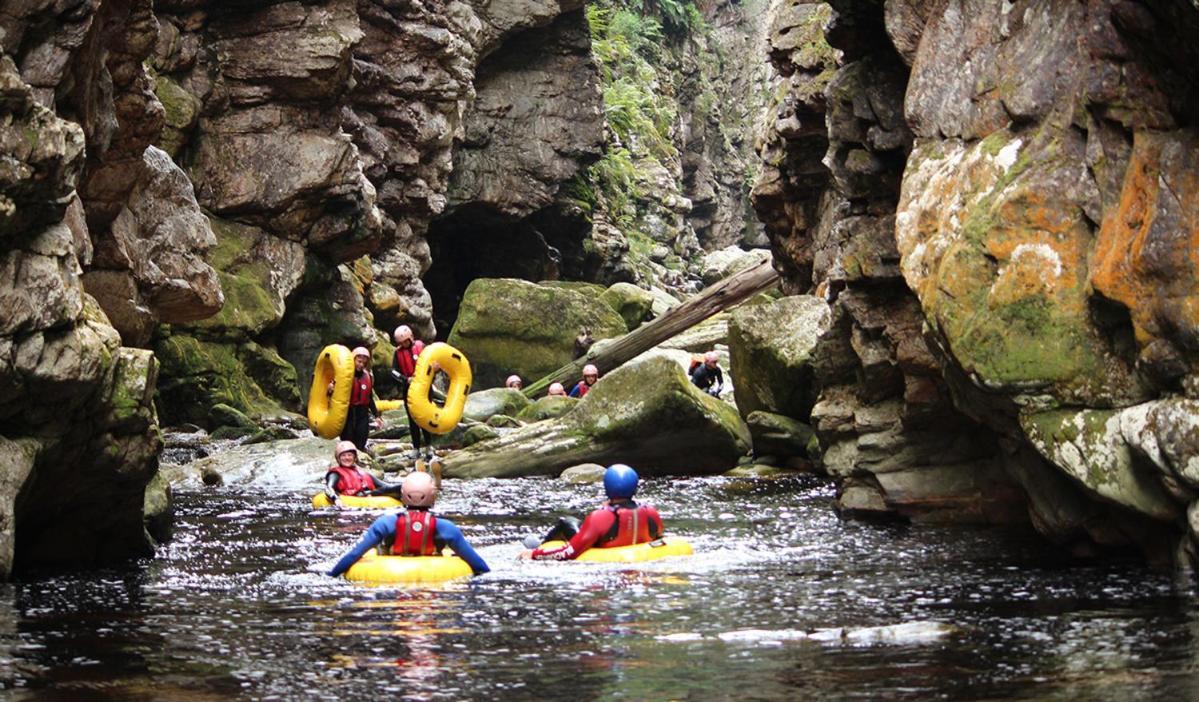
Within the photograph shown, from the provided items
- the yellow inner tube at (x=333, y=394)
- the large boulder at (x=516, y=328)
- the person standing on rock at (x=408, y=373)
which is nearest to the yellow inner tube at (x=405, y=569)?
the yellow inner tube at (x=333, y=394)

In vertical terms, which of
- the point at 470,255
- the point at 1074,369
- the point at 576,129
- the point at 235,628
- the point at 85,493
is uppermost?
the point at 576,129

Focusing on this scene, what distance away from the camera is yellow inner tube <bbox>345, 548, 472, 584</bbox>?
410 inches

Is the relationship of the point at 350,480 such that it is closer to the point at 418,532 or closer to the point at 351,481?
the point at 351,481

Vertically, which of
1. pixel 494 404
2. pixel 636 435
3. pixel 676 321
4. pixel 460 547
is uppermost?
pixel 676 321

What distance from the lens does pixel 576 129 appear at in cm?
3741

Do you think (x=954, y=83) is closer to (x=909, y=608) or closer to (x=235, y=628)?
(x=909, y=608)

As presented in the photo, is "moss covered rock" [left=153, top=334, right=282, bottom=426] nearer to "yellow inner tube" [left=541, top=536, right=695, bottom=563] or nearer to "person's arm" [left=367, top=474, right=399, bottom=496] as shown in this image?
"person's arm" [left=367, top=474, right=399, bottom=496]

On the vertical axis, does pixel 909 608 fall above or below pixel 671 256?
below

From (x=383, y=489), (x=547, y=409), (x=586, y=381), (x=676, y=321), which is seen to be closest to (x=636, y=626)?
(x=383, y=489)

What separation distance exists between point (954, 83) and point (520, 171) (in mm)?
25221

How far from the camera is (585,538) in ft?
37.8

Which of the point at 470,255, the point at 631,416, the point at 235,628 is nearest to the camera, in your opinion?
the point at 235,628

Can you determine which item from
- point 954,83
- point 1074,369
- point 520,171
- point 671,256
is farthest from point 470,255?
point 1074,369

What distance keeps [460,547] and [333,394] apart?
Answer: 9215mm
